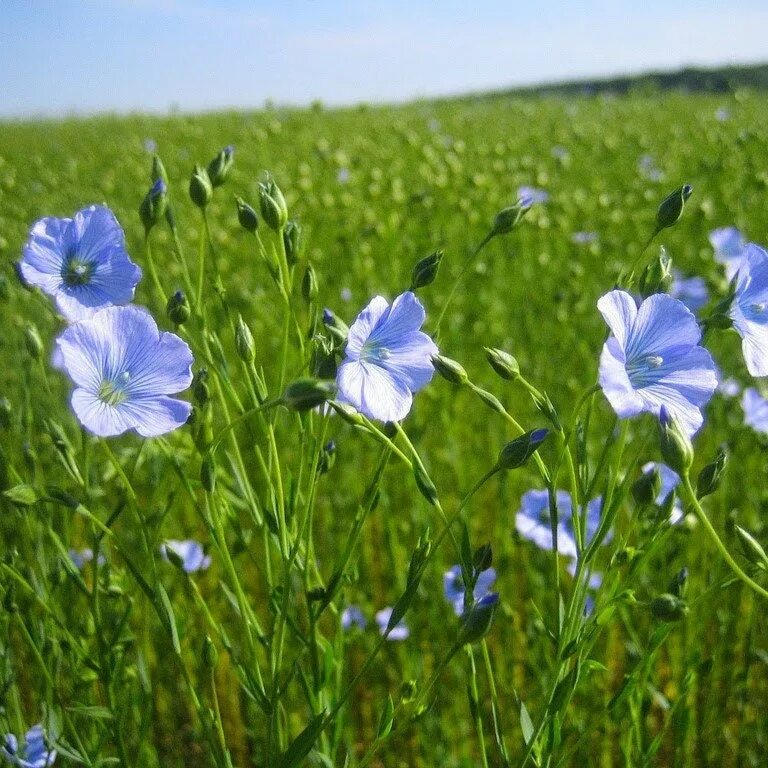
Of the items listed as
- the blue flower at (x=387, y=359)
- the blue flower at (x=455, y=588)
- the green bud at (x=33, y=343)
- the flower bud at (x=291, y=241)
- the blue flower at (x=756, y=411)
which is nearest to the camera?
the blue flower at (x=387, y=359)

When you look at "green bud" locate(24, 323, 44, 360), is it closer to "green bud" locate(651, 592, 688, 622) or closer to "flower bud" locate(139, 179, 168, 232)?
"flower bud" locate(139, 179, 168, 232)

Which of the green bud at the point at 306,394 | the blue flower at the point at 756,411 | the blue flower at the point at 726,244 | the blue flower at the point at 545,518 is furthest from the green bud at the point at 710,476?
the blue flower at the point at 726,244

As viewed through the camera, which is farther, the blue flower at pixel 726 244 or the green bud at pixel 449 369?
the blue flower at pixel 726 244

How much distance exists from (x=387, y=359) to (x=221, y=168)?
504 mm

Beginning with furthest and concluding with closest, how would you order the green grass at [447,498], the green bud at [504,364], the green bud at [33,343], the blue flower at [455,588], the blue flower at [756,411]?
1. the blue flower at [756,411]
2. the blue flower at [455,588]
3. the green grass at [447,498]
4. the green bud at [33,343]
5. the green bud at [504,364]

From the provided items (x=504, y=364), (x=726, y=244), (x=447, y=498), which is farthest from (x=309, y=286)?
(x=726, y=244)

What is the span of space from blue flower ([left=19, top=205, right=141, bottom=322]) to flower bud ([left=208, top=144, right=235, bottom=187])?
0.72 ft

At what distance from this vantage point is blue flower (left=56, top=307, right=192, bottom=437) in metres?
0.87

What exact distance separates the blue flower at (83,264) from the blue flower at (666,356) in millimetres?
592

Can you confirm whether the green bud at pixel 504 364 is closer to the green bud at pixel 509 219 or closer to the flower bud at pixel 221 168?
the green bud at pixel 509 219

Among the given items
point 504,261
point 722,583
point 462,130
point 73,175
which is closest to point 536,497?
point 722,583

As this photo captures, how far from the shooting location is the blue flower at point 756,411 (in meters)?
1.80

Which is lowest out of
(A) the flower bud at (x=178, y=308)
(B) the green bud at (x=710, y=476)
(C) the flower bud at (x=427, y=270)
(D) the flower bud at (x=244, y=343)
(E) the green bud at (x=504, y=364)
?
(B) the green bud at (x=710, y=476)

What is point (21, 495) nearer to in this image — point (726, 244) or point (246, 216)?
point (246, 216)
